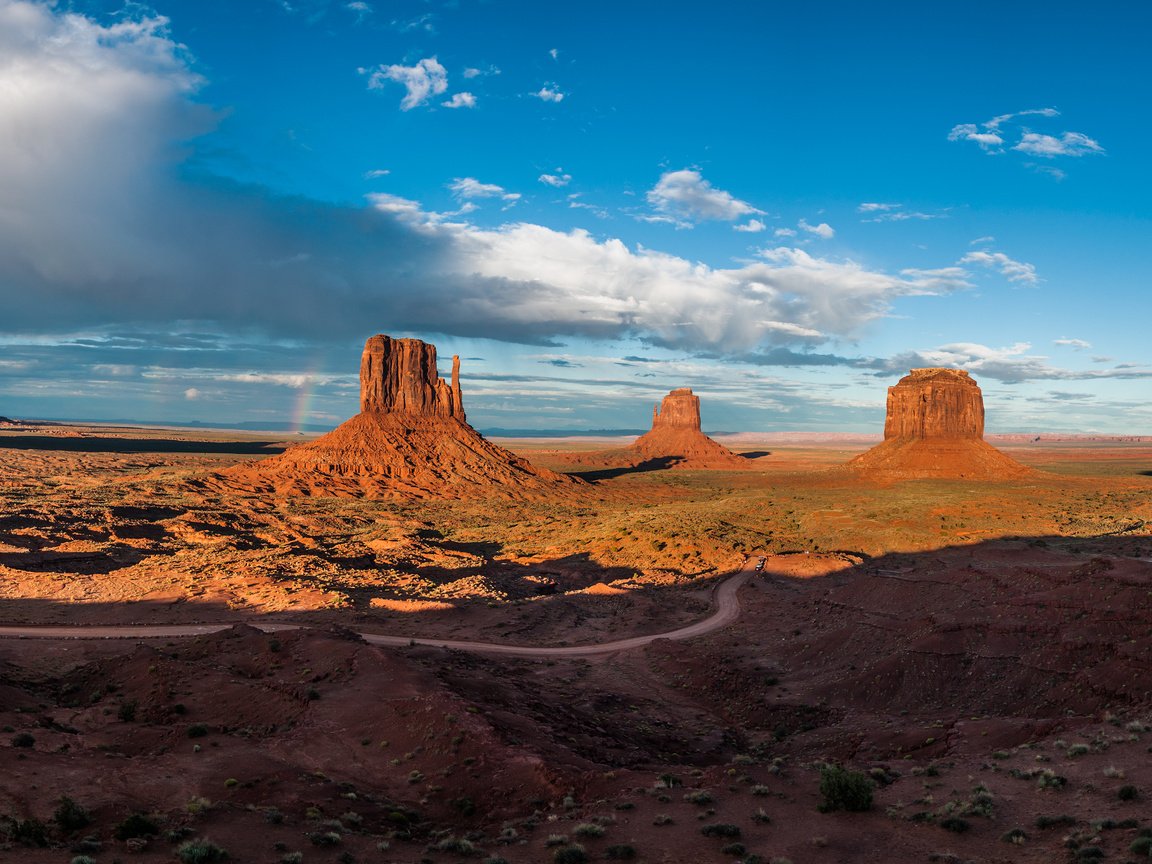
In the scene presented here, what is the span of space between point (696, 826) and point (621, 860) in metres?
2.39

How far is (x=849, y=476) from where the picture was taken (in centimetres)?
12388

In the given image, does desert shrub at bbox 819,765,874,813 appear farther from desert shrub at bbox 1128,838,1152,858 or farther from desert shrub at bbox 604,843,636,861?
desert shrub at bbox 1128,838,1152,858

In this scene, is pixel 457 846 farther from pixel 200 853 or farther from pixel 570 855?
pixel 200 853

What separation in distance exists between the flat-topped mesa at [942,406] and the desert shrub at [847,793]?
123 meters

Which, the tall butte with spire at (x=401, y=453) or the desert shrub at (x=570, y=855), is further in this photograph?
the tall butte with spire at (x=401, y=453)

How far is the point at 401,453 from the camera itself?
352ft

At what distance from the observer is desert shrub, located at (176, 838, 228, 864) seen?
42.8 feet

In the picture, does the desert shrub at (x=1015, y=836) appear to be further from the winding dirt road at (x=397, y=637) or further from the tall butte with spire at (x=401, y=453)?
the tall butte with spire at (x=401, y=453)

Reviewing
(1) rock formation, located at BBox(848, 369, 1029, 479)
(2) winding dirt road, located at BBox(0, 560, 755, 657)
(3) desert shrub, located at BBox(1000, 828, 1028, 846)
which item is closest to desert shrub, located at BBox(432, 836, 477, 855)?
(3) desert shrub, located at BBox(1000, 828, 1028, 846)

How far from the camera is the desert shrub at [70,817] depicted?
1461 cm

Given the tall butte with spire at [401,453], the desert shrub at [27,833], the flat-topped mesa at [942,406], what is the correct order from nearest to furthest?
1. the desert shrub at [27,833]
2. the tall butte with spire at [401,453]
3. the flat-topped mesa at [942,406]

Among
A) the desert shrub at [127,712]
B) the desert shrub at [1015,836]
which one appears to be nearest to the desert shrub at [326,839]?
the desert shrub at [127,712]

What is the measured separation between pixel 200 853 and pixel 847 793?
14.0 m

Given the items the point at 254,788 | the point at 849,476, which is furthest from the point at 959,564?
the point at 849,476
